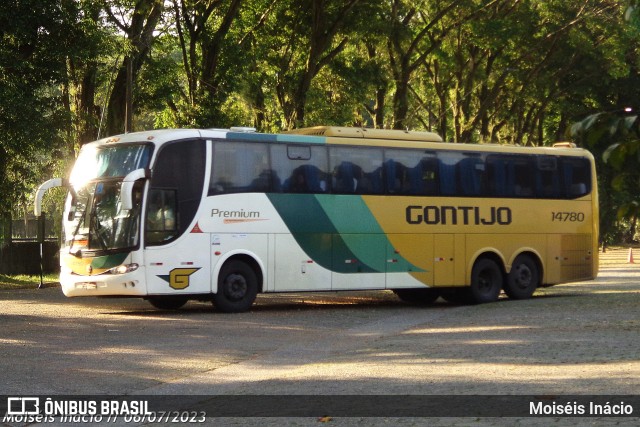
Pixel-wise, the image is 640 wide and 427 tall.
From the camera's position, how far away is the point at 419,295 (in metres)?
26.8

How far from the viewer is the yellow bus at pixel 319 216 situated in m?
20.7

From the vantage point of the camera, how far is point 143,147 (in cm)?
2080

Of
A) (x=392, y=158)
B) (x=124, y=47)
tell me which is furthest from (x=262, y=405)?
(x=124, y=47)

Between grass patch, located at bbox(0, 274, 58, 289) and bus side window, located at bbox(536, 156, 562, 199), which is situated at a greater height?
bus side window, located at bbox(536, 156, 562, 199)

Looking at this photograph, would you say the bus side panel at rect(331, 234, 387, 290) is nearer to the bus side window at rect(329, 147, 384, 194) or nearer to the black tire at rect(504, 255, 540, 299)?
the bus side window at rect(329, 147, 384, 194)

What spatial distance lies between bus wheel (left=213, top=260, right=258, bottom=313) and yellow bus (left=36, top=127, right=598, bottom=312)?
0.02 metres

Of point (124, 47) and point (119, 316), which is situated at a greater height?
point (124, 47)

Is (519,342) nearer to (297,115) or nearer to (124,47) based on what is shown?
(124,47)

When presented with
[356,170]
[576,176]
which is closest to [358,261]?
[356,170]

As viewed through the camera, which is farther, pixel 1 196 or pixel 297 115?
pixel 297 115

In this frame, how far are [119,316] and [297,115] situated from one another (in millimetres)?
16112

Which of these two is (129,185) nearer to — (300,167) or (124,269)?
(124,269)

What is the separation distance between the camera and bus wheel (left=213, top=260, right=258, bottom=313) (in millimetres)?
21422

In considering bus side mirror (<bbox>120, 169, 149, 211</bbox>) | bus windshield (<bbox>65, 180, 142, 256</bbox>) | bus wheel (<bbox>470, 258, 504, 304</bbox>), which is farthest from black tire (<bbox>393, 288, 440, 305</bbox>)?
bus side mirror (<bbox>120, 169, 149, 211</bbox>)
